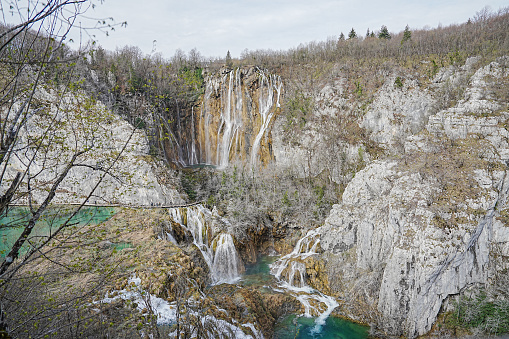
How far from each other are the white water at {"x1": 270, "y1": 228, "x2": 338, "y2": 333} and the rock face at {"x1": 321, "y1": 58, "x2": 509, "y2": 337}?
1154 millimetres

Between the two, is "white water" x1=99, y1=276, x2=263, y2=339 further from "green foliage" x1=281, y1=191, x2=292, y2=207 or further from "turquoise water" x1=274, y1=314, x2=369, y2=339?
"green foliage" x1=281, y1=191, x2=292, y2=207

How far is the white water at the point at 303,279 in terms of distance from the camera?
639 inches

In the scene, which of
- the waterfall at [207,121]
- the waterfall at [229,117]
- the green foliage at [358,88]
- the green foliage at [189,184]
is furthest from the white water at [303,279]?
the green foliage at [358,88]

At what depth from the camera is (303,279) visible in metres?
18.5

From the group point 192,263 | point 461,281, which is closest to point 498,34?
point 461,281

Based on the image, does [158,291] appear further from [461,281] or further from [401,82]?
[401,82]

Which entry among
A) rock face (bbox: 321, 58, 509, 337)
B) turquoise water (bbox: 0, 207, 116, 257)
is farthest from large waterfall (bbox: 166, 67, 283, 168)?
turquoise water (bbox: 0, 207, 116, 257)

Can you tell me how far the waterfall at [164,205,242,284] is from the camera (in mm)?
19344

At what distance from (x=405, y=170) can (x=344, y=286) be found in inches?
321

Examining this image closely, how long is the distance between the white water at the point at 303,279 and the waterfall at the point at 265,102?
13132mm

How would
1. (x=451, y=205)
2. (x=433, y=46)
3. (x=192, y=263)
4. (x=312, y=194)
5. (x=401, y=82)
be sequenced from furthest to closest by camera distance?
(x=433, y=46) → (x=401, y=82) → (x=312, y=194) → (x=192, y=263) → (x=451, y=205)

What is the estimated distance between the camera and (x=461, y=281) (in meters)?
14.2

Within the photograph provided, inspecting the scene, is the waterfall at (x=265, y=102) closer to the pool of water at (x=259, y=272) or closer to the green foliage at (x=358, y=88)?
the green foliage at (x=358, y=88)

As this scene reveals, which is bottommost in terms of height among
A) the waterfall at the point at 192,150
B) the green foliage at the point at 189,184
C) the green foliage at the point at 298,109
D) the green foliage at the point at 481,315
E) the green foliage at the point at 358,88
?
the green foliage at the point at 481,315
